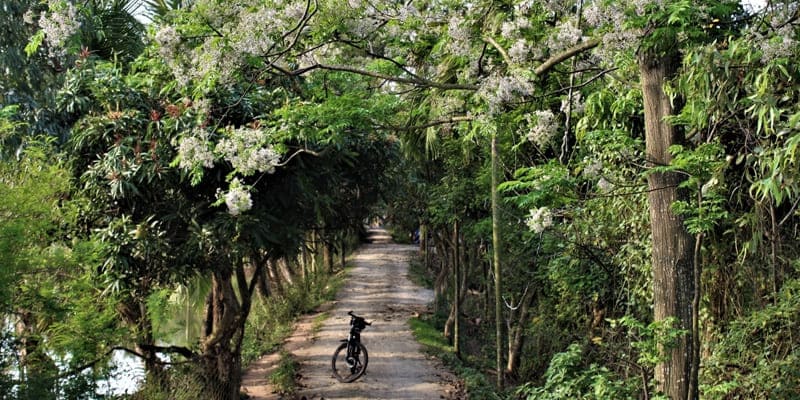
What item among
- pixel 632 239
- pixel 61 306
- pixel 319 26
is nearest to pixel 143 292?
pixel 61 306

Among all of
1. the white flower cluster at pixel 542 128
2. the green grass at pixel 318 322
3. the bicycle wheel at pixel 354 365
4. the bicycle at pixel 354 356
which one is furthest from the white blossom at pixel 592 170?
the green grass at pixel 318 322

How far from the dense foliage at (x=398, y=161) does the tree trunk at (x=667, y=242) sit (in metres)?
0.01

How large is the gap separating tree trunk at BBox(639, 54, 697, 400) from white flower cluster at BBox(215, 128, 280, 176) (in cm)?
266

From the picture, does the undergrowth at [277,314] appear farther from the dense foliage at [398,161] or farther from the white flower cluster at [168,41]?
the white flower cluster at [168,41]

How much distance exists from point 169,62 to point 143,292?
10.1ft

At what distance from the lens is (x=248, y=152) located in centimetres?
509

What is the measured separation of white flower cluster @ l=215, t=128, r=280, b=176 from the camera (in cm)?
503

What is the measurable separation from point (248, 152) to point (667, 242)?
299 cm

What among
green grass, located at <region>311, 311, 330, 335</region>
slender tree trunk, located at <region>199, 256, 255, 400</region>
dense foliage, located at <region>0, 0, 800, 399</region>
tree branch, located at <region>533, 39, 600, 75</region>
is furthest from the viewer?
green grass, located at <region>311, 311, 330, 335</region>

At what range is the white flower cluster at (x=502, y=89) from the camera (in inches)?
183

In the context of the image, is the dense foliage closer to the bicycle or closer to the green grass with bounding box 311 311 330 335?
the bicycle

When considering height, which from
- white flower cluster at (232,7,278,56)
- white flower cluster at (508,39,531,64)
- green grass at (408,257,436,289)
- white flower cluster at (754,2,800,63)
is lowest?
green grass at (408,257,436,289)

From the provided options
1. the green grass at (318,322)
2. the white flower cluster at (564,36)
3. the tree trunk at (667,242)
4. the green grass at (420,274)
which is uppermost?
the white flower cluster at (564,36)

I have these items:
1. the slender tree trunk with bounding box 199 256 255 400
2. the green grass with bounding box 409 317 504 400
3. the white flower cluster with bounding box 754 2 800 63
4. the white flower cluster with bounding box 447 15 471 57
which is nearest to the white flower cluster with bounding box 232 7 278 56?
the white flower cluster with bounding box 447 15 471 57
